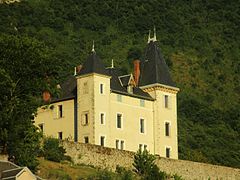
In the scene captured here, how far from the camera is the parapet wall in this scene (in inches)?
3248

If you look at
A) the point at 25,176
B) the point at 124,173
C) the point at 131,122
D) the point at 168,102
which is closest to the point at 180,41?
the point at 168,102

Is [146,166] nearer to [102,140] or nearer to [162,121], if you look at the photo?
[102,140]

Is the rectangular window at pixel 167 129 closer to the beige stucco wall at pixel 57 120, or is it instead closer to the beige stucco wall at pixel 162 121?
the beige stucco wall at pixel 162 121

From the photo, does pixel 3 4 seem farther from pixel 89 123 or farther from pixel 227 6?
pixel 89 123

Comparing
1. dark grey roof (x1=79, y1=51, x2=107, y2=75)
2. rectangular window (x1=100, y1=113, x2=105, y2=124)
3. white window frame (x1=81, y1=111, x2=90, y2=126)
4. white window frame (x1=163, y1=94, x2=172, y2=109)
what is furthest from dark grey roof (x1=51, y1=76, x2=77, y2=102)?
white window frame (x1=163, y1=94, x2=172, y2=109)

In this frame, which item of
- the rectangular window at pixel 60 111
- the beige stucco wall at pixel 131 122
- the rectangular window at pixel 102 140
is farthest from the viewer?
the rectangular window at pixel 60 111

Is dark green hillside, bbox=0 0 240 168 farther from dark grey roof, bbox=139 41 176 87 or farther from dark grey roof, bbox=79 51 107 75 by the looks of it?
dark grey roof, bbox=79 51 107 75

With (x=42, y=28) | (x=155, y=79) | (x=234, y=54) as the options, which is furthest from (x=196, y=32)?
(x=155, y=79)

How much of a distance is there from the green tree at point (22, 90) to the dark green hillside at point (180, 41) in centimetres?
3852

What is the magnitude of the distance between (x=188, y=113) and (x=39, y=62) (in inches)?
1941

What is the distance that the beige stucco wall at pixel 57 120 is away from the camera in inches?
3565

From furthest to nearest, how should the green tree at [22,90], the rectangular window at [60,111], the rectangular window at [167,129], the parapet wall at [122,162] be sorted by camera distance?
the rectangular window at [167,129] → the rectangular window at [60,111] → the parapet wall at [122,162] → the green tree at [22,90]

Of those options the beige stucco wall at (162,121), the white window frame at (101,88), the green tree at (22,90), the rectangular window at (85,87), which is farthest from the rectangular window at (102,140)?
the green tree at (22,90)

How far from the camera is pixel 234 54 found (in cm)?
14675
